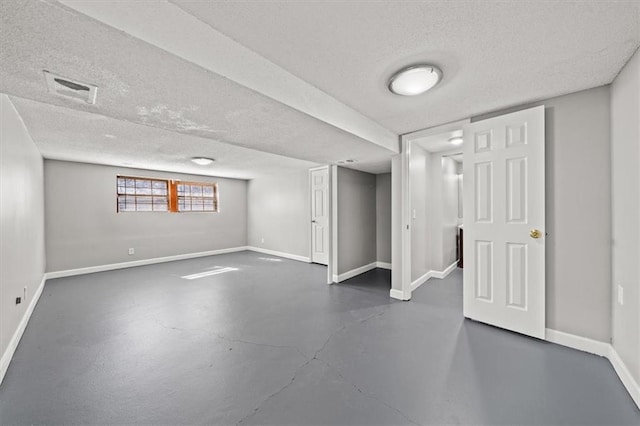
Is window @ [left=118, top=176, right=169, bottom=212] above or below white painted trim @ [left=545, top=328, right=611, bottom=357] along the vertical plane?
above

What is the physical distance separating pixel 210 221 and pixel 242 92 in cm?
573

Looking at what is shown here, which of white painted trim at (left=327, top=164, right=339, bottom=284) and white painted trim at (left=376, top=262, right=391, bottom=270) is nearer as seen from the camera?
white painted trim at (left=327, top=164, right=339, bottom=284)

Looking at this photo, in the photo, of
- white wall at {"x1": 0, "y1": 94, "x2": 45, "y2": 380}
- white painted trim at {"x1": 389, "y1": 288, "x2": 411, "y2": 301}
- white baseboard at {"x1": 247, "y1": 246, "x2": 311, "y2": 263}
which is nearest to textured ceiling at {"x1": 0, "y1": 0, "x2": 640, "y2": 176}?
white wall at {"x1": 0, "y1": 94, "x2": 45, "y2": 380}

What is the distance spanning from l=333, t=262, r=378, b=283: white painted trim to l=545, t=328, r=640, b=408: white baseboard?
2.56m

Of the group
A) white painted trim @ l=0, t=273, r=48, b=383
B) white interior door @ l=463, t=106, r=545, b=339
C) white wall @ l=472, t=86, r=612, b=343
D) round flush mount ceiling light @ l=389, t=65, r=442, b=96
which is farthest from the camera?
white interior door @ l=463, t=106, r=545, b=339

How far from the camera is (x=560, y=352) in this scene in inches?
79.1

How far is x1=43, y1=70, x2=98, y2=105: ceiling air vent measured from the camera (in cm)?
137

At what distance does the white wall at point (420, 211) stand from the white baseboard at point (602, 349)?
165 cm

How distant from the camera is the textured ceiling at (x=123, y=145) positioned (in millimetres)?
2486

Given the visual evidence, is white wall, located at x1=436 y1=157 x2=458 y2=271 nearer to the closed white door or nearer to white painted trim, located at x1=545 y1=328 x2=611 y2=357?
white painted trim, located at x1=545 y1=328 x2=611 y2=357

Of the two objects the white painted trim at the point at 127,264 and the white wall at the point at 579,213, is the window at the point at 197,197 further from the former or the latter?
the white wall at the point at 579,213

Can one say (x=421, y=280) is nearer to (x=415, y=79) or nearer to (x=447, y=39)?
(x=415, y=79)

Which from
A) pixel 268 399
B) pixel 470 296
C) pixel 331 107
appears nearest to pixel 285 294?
pixel 268 399

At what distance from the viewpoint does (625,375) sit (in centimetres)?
164
